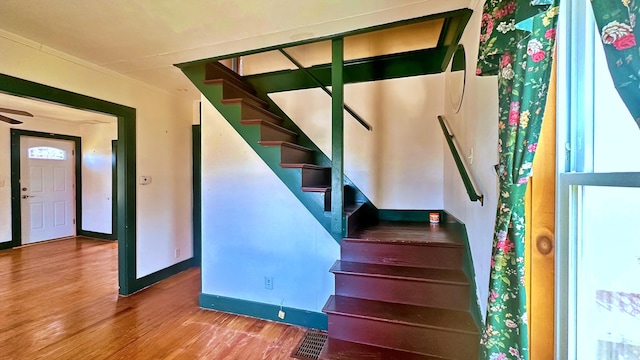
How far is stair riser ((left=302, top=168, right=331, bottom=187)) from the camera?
242 centimetres

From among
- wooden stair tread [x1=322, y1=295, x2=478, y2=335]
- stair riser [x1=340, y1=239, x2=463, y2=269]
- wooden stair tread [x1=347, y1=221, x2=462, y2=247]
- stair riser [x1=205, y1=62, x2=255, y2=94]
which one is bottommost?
wooden stair tread [x1=322, y1=295, x2=478, y2=335]

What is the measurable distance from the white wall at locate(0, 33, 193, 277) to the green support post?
2481 millimetres

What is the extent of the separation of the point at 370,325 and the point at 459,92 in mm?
1770

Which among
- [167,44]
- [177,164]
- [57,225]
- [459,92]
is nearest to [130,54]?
[167,44]

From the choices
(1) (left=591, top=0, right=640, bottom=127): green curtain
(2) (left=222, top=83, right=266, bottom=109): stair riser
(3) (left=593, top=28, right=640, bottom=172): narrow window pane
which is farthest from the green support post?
(1) (left=591, top=0, right=640, bottom=127): green curtain

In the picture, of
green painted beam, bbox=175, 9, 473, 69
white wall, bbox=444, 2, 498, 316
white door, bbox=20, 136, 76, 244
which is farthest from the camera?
white door, bbox=20, 136, 76, 244

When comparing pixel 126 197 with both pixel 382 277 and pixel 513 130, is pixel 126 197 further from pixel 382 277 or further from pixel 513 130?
pixel 513 130

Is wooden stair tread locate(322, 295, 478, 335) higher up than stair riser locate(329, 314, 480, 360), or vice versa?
wooden stair tread locate(322, 295, 478, 335)

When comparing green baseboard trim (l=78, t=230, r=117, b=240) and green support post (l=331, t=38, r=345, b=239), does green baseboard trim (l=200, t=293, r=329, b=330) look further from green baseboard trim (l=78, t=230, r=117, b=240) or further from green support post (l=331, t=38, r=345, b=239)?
green baseboard trim (l=78, t=230, r=117, b=240)

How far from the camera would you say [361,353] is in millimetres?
1695

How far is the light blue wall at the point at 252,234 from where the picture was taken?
2.56 meters

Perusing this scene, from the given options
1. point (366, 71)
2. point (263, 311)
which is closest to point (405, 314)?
point (263, 311)

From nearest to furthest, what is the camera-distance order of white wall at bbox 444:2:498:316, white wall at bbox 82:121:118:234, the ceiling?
white wall at bbox 444:2:498:316 < the ceiling < white wall at bbox 82:121:118:234

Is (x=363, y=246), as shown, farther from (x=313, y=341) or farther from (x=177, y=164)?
(x=177, y=164)
